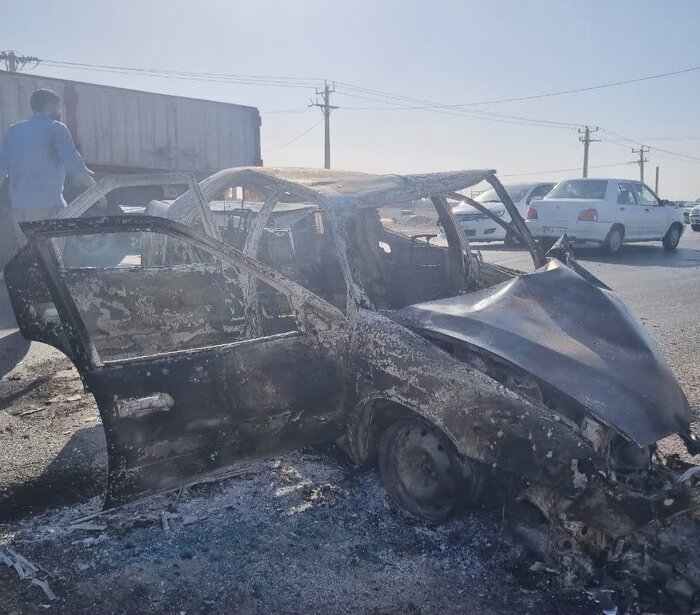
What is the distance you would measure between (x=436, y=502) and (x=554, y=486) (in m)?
0.69

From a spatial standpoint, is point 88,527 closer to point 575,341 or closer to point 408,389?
point 408,389


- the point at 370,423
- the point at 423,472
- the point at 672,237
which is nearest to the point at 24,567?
the point at 370,423

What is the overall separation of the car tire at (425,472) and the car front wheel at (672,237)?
564 inches

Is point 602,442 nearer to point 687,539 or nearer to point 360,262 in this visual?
point 687,539

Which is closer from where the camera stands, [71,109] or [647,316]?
[647,316]

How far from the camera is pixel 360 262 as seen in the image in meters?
3.96

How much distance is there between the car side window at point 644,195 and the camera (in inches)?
552

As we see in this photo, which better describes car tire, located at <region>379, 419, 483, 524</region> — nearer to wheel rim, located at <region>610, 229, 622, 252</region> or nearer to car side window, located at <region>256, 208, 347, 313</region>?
car side window, located at <region>256, 208, 347, 313</region>

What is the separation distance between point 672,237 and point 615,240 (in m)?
2.98

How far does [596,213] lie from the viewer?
13.0 meters

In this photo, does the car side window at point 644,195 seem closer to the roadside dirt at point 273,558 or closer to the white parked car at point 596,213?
the white parked car at point 596,213

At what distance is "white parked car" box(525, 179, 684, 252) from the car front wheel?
1.25 meters

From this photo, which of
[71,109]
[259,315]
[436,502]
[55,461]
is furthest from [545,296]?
[71,109]

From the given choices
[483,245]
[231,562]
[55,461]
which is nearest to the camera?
[231,562]
